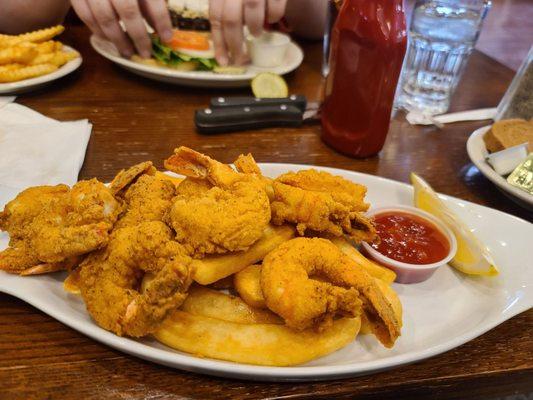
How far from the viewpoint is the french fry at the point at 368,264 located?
1.46 meters

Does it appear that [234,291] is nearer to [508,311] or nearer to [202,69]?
[508,311]

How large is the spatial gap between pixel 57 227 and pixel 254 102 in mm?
1492

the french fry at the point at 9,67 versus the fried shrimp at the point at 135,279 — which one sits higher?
the fried shrimp at the point at 135,279

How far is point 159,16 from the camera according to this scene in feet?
9.36

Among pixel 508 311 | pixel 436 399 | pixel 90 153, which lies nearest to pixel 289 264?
pixel 436 399

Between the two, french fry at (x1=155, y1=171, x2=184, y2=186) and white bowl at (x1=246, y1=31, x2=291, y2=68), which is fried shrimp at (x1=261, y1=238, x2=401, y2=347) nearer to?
french fry at (x1=155, y1=171, x2=184, y2=186)

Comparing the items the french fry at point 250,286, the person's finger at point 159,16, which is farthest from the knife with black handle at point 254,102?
the french fry at point 250,286

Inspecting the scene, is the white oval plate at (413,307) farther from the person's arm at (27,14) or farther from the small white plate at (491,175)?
the person's arm at (27,14)

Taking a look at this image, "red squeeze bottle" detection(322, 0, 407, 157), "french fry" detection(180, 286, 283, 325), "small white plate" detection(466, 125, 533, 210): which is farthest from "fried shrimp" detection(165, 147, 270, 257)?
"small white plate" detection(466, 125, 533, 210)

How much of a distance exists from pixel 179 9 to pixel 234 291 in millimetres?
2633

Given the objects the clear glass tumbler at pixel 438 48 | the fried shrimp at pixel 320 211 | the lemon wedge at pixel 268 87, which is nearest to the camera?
the fried shrimp at pixel 320 211

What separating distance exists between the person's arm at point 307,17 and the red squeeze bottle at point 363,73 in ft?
5.80

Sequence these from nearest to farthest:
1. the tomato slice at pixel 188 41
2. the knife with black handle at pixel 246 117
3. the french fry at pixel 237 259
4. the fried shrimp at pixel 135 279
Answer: the fried shrimp at pixel 135 279, the french fry at pixel 237 259, the knife with black handle at pixel 246 117, the tomato slice at pixel 188 41

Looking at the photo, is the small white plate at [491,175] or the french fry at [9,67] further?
the french fry at [9,67]
